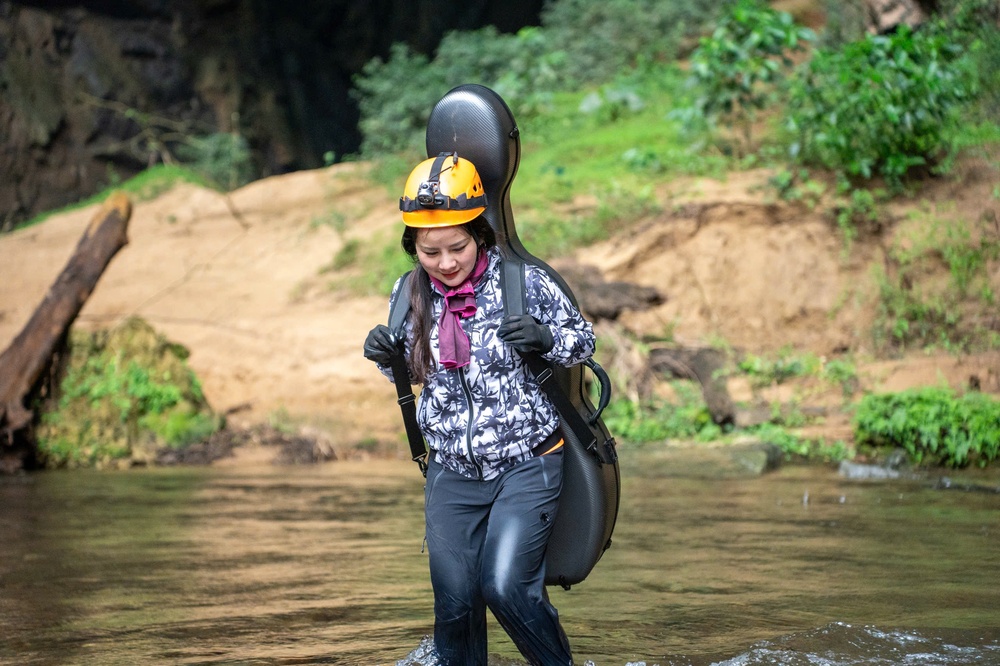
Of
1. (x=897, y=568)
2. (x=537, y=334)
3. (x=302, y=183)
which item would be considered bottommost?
(x=897, y=568)

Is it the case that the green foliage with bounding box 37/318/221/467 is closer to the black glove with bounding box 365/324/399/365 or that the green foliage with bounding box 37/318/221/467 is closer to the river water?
the river water

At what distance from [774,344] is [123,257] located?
9521 millimetres

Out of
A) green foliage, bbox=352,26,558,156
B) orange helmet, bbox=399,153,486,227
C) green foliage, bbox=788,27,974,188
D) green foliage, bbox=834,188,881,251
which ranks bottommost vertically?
orange helmet, bbox=399,153,486,227

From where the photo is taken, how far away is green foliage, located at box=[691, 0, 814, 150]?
1401cm

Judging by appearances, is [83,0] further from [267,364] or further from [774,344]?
[774,344]

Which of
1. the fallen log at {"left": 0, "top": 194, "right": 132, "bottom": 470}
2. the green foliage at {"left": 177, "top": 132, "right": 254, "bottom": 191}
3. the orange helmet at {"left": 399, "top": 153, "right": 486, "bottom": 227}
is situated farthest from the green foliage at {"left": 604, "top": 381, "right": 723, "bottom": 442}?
the green foliage at {"left": 177, "top": 132, "right": 254, "bottom": 191}

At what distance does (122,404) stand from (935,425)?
7740 mm

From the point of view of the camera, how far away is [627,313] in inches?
489

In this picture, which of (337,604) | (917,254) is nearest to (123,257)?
(917,254)

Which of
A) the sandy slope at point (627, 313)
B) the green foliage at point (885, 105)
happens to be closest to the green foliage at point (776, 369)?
the sandy slope at point (627, 313)

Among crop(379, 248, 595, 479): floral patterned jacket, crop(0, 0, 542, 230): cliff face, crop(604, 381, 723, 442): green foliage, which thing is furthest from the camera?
crop(0, 0, 542, 230): cliff face

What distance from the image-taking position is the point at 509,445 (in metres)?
3.54

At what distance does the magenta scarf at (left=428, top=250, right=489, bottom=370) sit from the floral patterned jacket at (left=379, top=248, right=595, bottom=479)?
0.07ft

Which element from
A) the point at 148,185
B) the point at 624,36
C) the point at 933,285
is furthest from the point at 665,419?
the point at 148,185
